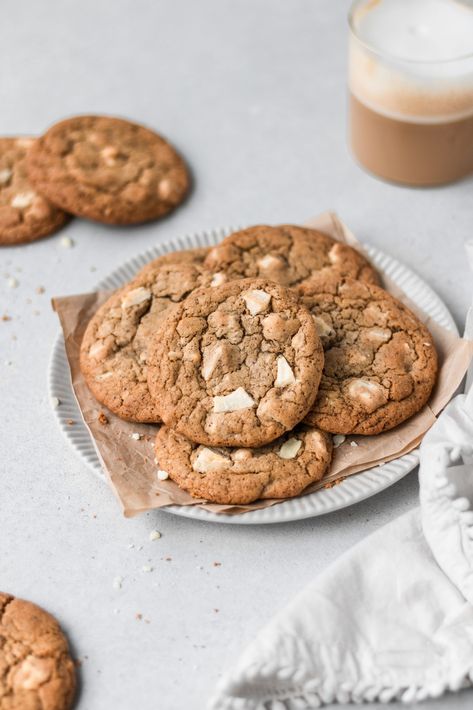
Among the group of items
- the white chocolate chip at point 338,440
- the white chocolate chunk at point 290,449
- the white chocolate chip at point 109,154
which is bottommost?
the white chocolate chip at point 338,440

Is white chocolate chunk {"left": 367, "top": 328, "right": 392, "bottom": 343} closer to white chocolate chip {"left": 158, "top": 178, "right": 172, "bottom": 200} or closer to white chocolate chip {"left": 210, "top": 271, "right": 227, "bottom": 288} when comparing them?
white chocolate chip {"left": 210, "top": 271, "right": 227, "bottom": 288}

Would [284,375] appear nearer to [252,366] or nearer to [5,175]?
[252,366]

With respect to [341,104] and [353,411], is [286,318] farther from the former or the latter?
[341,104]

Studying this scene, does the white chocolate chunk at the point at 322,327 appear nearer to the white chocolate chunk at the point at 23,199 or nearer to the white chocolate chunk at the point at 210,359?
the white chocolate chunk at the point at 210,359

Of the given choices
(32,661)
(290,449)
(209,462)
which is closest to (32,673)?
(32,661)

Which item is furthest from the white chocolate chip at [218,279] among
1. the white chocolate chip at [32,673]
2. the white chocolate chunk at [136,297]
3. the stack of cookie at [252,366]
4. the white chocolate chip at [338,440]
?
the white chocolate chip at [32,673]

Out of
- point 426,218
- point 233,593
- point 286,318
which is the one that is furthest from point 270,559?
point 426,218

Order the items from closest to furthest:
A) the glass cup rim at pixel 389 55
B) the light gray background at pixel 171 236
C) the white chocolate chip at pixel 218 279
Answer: the light gray background at pixel 171 236
the white chocolate chip at pixel 218 279
the glass cup rim at pixel 389 55
